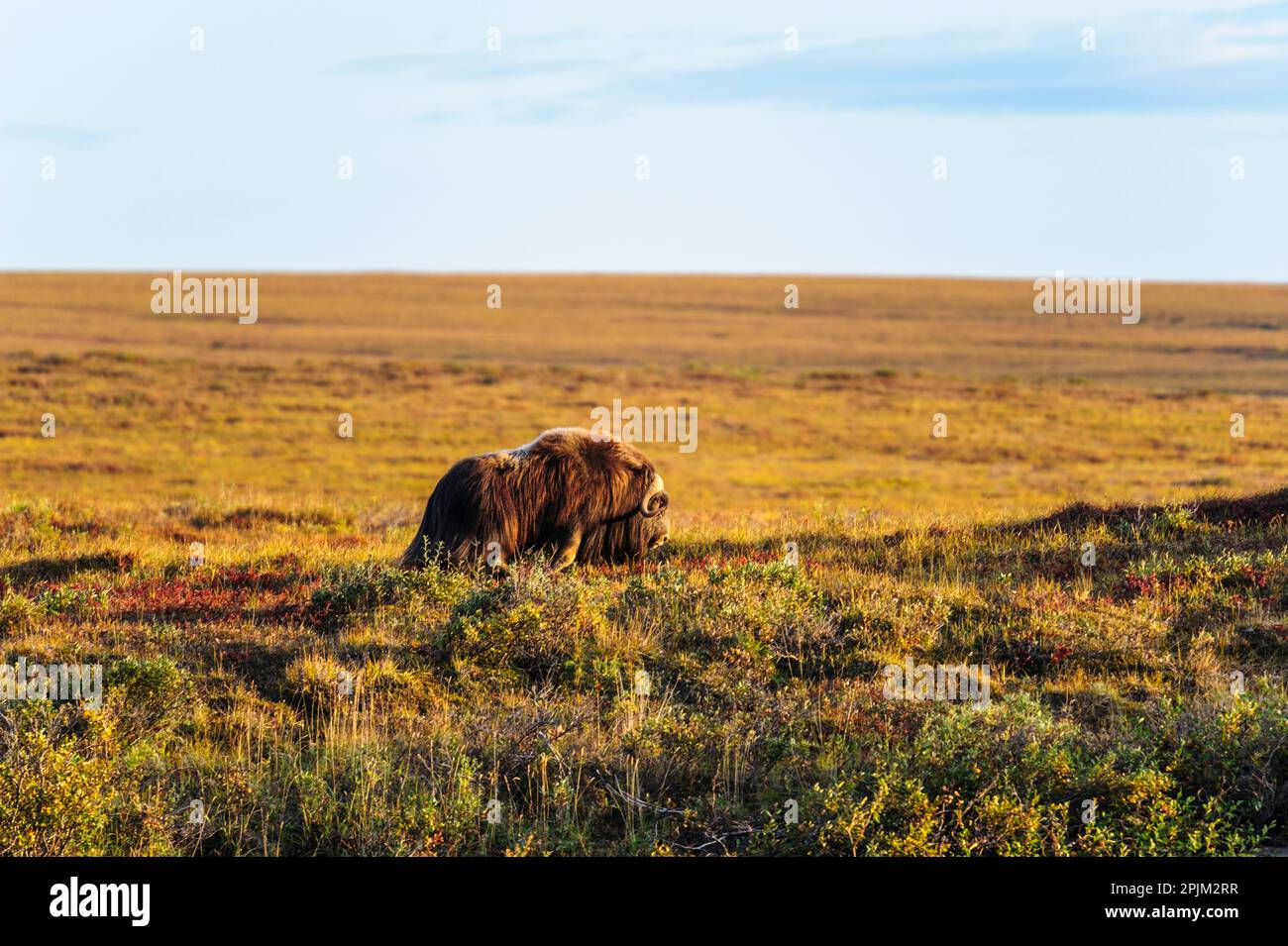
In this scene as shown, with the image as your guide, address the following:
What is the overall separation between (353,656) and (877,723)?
399 cm

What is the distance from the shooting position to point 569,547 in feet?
42.2

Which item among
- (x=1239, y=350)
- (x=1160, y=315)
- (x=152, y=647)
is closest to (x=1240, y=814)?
(x=152, y=647)

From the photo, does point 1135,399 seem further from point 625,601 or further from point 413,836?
point 413,836

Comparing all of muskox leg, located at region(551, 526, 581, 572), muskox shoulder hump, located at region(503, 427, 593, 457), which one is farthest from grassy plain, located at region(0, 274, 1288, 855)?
muskox shoulder hump, located at region(503, 427, 593, 457)

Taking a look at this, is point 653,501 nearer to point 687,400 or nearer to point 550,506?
point 550,506

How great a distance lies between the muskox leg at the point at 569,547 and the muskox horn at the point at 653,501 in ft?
2.39

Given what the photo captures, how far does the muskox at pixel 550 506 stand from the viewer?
1255cm

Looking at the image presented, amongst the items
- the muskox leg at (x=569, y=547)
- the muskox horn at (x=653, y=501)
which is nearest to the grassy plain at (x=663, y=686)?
the muskox leg at (x=569, y=547)

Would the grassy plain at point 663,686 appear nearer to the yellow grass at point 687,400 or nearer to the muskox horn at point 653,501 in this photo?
the muskox horn at point 653,501

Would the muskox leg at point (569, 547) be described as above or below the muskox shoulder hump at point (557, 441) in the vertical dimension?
below

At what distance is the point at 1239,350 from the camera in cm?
9531

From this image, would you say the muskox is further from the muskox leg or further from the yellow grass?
the yellow grass

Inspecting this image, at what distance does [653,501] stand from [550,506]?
3.60ft

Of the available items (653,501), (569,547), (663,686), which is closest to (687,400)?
(653,501)
